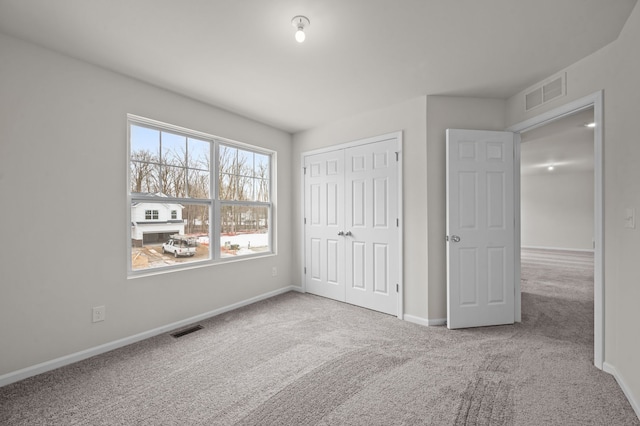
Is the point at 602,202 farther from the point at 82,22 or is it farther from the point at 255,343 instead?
the point at 82,22

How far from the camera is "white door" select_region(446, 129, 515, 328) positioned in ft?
10.0

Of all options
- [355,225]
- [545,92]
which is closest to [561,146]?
[545,92]

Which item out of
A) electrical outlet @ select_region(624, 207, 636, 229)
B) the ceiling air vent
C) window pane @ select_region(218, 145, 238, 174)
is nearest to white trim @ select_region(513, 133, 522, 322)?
the ceiling air vent

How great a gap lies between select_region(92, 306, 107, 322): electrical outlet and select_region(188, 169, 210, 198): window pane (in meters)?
1.38

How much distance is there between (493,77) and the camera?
274 centimetres

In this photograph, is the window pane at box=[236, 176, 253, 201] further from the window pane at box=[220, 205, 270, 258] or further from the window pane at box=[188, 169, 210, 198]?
the window pane at box=[188, 169, 210, 198]

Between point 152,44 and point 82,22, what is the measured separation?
16.4 inches

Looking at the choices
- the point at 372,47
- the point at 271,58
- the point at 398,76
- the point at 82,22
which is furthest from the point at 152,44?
the point at 398,76

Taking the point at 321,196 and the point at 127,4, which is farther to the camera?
the point at 321,196

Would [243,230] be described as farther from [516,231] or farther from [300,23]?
[516,231]

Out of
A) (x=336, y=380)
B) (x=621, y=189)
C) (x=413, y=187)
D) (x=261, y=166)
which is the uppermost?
(x=261, y=166)

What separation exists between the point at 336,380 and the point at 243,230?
2405 mm

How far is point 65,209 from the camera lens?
2328 mm

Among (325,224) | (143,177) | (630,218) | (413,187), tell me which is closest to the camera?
(630,218)
